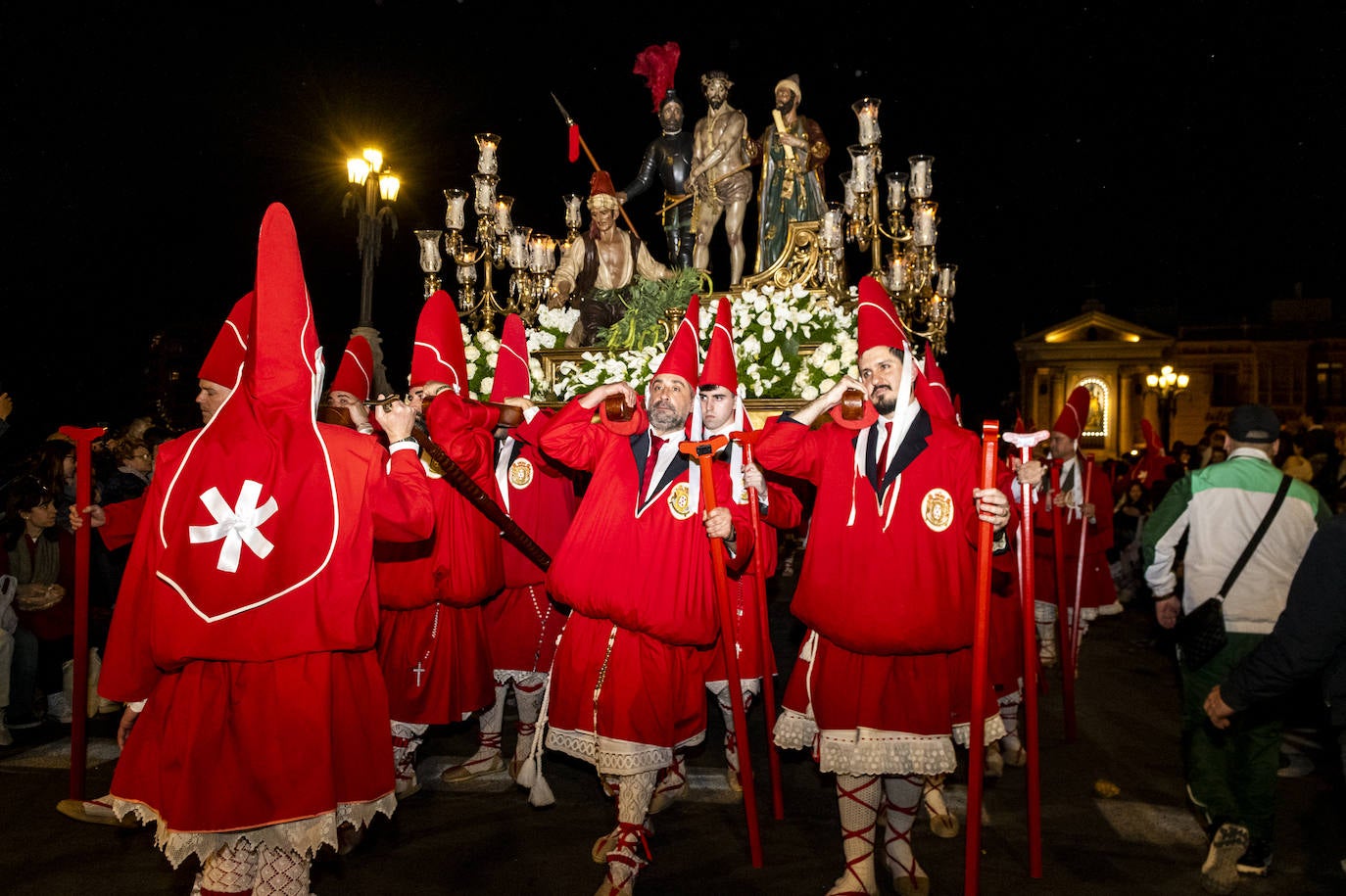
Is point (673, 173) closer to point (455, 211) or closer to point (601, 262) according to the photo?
point (601, 262)

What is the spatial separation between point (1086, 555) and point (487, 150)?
6.44 m

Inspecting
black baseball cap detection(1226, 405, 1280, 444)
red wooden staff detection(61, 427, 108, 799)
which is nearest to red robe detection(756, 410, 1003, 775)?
black baseball cap detection(1226, 405, 1280, 444)

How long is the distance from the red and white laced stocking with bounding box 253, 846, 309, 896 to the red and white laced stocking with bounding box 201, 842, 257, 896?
0.05m

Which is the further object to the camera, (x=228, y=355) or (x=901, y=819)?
(x=901, y=819)

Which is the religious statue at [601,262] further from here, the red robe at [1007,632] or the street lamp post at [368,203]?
the red robe at [1007,632]

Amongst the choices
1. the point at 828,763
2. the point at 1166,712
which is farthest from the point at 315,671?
the point at 1166,712

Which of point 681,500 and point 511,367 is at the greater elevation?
point 511,367

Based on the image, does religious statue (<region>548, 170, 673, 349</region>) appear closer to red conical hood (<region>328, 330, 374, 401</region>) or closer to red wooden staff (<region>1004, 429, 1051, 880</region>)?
red conical hood (<region>328, 330, 374, 401</region>)

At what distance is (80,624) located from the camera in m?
4.97

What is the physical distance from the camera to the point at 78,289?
41.9ft

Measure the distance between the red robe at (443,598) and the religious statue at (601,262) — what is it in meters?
2.97

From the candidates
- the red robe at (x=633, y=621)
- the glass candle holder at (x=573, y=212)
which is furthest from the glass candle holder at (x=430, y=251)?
the red robe at (x=633, y=621)

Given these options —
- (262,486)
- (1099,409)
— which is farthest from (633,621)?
(1099,409)

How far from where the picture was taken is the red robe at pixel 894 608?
13.0 ft
